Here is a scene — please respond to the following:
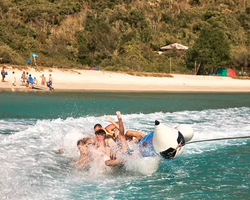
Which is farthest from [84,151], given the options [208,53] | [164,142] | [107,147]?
[208,53]

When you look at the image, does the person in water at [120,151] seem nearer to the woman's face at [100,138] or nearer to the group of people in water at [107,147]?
the group of people in water at [107,147]

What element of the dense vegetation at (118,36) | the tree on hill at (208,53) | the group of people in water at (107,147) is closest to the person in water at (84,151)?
the group of people in water at (107,147)

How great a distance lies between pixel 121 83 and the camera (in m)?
28.0

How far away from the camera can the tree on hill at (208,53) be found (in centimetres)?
3591

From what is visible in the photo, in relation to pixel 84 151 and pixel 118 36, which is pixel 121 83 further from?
pixel 84 151

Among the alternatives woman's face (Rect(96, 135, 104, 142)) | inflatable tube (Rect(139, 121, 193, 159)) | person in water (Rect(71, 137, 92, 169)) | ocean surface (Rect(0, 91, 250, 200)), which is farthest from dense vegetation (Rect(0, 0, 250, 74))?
inflatable tube (Rect(139, 121, 193, 159))

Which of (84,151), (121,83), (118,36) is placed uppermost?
(118,36)

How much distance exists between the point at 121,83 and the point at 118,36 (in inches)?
420

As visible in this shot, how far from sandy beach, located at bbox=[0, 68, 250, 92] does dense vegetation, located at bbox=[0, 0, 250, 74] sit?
2.38 m

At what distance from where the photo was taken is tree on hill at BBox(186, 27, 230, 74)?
35906 mm

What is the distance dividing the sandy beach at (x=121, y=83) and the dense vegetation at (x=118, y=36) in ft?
7.82

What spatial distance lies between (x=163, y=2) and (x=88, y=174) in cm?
5696

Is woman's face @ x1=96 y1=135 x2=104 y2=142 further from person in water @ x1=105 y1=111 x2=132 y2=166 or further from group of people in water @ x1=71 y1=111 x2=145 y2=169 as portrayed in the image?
person in water @ x1=105 y1=111 x2=132 y2=166

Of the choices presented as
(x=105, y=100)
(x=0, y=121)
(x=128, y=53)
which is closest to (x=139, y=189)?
(x=0, y=121)
